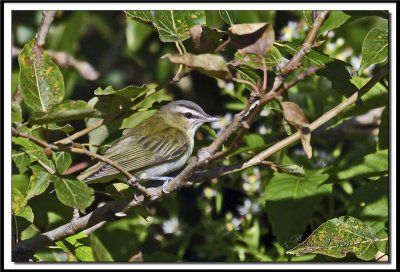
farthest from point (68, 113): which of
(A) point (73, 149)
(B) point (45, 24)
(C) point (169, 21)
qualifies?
(B) point (45, 24)

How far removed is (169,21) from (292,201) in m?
0.72

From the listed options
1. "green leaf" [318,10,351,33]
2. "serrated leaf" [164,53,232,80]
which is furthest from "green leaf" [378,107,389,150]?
"serrated leaf" [164,53,232,80]

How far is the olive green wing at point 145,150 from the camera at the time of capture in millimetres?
2393

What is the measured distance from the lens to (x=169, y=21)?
Answer: 202 centimetres

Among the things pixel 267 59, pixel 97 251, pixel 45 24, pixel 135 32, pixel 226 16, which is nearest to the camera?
pixel 267 59

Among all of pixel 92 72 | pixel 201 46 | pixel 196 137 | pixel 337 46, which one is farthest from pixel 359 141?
pixel 201 46

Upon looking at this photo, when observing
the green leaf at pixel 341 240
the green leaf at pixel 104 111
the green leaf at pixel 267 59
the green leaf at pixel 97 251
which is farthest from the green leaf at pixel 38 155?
the green leaf at pixel 341 240

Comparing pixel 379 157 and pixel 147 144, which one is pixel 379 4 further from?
pixel 147 144

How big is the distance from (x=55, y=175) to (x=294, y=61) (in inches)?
26.6

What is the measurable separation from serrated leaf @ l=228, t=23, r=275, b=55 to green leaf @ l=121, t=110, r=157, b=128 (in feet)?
2.19

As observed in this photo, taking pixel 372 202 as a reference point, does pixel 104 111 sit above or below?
above

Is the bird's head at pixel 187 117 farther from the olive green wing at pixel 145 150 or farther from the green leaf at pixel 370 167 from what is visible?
the green leaf at pixel 370 167

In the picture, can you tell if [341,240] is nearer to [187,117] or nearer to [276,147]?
[276,147]

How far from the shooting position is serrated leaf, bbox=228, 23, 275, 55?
1574 millimetres
